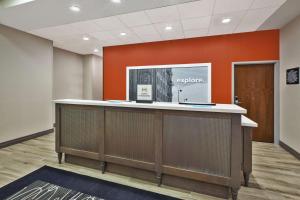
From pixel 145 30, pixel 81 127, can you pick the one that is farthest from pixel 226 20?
pixel 81 127

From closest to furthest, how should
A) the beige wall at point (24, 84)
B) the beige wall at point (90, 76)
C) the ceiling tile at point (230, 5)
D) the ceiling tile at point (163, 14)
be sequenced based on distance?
the ceiling tile at point (230, 5) < the ceiling tile at point (163, 14) < the beige wall at point (24, 84) < the beige wall at point (90, 76)

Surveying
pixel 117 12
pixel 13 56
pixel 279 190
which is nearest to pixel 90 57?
pixel 13 56

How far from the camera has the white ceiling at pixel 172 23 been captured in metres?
2.95

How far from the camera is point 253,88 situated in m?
4.37

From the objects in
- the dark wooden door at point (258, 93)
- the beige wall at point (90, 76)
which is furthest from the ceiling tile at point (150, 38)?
the beige wall at point (90, 76)

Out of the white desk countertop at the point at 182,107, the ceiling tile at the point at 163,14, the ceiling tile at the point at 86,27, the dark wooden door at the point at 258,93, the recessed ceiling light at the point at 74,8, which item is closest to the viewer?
the white desk countertop at the point at 182,107

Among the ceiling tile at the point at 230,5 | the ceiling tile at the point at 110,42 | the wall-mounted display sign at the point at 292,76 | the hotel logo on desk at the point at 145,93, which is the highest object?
the ceiling tile at the point at 110,42

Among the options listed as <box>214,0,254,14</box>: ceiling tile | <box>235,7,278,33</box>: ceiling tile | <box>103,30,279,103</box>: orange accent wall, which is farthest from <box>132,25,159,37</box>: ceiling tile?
<box>235,7,278,33</box>: ceiling tile

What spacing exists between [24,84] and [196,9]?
14.7 feet

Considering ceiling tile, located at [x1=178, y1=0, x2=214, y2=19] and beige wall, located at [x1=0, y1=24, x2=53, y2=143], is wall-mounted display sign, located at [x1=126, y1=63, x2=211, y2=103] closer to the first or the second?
ceiling tile, located at [x1=178, y1=0, x2=214, y2=19]

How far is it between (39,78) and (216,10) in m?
4.78

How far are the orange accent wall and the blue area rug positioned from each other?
315 centimetres

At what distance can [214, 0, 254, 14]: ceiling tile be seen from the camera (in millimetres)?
2775

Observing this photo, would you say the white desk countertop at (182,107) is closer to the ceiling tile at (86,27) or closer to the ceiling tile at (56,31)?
the ceiling tile at (86,27)
